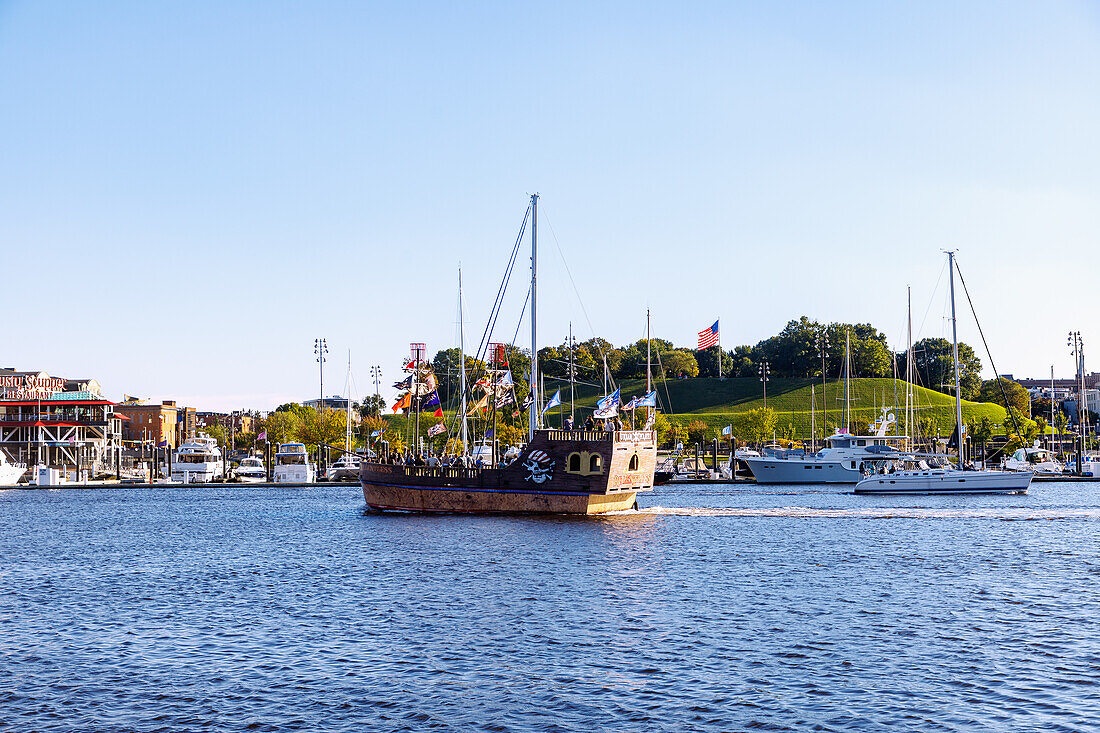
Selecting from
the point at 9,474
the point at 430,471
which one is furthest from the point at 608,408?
the point at 9,474

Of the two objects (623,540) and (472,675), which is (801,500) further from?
(472,675)

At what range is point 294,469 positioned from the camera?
453 ft

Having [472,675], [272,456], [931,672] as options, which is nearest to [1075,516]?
[931,672]

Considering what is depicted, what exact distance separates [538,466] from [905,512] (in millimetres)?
27071

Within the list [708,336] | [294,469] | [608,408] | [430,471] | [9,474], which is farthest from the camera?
[294,469]

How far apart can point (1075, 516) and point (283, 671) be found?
200ft

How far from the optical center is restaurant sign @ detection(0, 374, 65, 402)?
15638 cm

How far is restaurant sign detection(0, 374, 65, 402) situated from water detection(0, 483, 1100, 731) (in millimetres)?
103007

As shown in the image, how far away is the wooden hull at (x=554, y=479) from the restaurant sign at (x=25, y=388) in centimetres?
10545

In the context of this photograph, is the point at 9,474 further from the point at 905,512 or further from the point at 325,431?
the point at 905,512

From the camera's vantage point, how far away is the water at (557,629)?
77.8 feet

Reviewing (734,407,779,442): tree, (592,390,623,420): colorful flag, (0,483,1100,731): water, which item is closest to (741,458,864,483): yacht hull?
(734,407,779,442): tree

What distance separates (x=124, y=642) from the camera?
31219 millimetres

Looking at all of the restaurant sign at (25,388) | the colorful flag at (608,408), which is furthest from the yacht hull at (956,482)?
the restaurant sign at (25,388)
